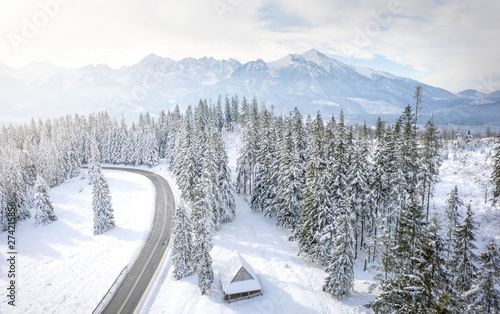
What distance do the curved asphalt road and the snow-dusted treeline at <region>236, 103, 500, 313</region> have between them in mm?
17120

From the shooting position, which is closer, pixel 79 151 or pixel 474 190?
pixel 474 190

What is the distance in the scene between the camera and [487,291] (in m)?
16.1

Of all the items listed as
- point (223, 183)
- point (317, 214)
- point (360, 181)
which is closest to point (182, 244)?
point (223, 183)

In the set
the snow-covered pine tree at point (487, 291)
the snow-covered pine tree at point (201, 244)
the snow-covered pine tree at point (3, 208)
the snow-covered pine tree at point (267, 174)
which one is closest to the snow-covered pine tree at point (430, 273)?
the snow-covered pine tree at point (487, 291)

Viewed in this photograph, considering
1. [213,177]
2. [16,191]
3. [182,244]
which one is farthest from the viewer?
[16,191]

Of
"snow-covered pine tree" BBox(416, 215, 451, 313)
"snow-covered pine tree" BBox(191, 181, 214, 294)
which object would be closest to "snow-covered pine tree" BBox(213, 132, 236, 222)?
"snow-covered pine tree" BBox(191, 181, 214, 294)

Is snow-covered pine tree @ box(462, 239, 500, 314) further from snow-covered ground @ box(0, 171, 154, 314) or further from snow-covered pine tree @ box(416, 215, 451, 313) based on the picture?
snow-covered ground @ box(0, 171, 154, 314)

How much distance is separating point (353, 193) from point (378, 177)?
370 centimetres

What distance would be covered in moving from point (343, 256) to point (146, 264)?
25.5 m

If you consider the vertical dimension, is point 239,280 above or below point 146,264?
above

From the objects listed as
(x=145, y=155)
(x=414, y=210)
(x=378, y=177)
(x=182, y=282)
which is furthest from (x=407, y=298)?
(x=145, y=155)

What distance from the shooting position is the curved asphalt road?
25125 mm

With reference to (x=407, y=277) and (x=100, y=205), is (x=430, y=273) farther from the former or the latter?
(x=100, y=205)

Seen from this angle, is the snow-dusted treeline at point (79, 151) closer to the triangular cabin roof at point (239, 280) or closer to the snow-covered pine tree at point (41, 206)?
the snow-covered pine tree at point (41, 206)
